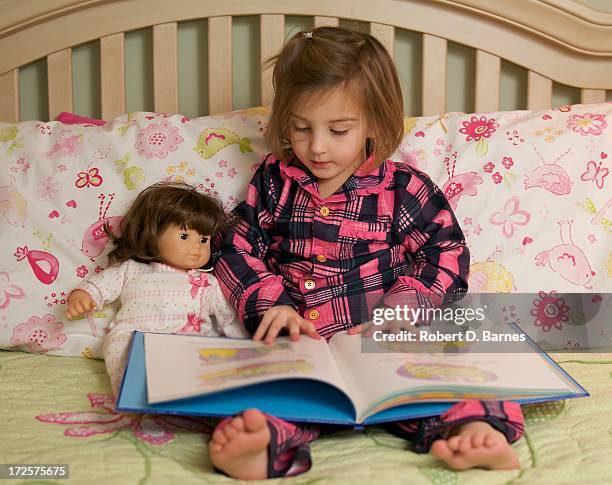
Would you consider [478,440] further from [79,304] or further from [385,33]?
[385,33]

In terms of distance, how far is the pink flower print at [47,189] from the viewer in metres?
1.37

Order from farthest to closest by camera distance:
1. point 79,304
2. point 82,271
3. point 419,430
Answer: point 82,271
point 79,304
point 419,430

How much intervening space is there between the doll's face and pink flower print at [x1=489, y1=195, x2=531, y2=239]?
1.70ft

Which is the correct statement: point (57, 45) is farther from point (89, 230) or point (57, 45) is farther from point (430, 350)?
point (430, 350)

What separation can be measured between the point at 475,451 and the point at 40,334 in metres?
0.79

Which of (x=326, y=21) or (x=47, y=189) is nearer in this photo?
(x=47, y=189)

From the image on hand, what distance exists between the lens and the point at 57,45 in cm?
161

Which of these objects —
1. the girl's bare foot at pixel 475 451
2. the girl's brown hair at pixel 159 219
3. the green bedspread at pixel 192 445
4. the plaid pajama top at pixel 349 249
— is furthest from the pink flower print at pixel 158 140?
the girl's bare foot at pixel 475 451

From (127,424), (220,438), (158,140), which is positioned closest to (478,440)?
(220,438)

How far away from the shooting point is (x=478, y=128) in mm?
1430

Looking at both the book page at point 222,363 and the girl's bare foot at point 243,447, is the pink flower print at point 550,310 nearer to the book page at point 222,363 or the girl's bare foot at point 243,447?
the book page at point 222,363

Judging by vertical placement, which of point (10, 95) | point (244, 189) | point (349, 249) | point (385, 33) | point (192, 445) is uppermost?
point (385, 33)

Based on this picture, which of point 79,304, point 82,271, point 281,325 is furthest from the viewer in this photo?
point 82,271

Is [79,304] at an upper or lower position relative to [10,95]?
lower
